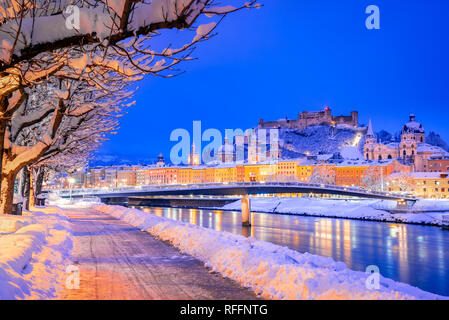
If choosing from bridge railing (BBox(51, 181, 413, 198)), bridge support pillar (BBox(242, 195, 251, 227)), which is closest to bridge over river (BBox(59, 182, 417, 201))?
bridge railing (BBox(51, 181, 413, 198))

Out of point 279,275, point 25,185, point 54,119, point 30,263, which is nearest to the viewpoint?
point 279,275

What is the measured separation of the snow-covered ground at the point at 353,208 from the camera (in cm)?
5031

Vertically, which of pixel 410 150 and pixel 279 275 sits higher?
pixel 410 150

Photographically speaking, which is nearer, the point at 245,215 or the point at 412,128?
the point at 245,215

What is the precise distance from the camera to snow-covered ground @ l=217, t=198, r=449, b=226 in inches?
1981

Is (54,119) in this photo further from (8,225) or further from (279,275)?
(279,275)

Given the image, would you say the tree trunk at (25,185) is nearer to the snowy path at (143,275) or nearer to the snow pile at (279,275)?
the snowy path at (143,275)

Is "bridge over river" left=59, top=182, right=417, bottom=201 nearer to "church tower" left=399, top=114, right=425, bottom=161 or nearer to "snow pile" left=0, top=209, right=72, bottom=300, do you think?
"snow pile" left=0, top=209, right=72, bottom=300

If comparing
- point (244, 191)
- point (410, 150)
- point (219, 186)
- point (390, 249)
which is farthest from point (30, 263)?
point (410, 150)

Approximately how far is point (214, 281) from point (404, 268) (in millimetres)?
16157

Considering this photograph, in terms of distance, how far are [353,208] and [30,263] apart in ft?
193

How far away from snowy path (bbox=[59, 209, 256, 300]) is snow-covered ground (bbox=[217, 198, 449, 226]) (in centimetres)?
4233

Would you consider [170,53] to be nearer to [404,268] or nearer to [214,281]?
[214,281]

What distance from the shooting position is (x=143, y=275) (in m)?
9.29
